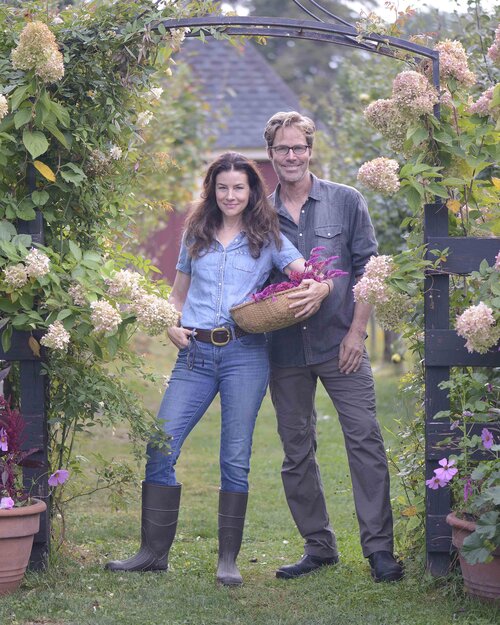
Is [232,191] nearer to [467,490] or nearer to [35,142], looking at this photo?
[35,142]

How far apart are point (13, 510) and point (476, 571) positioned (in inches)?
69.8

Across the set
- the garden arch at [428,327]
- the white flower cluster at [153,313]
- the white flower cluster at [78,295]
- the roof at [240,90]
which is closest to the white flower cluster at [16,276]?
the white flower cluster at [78,295]

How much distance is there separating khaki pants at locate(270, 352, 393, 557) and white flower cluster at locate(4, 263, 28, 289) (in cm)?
127

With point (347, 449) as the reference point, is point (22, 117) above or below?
above

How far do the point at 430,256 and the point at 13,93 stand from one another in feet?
5.86

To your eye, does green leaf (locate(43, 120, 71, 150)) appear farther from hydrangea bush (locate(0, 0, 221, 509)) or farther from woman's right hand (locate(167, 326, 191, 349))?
woman's right hand (locate(167, 326, 191, 349))

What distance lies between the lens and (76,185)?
4.25 m

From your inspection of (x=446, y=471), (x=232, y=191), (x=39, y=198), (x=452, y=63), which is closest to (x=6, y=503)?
(x=39, y=198)

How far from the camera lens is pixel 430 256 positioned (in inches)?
162

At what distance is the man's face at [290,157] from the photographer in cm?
445

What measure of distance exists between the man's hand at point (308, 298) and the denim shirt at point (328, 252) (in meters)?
0.28

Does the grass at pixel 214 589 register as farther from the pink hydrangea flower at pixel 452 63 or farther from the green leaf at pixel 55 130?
the pink hydrangea flower at pixel 452 63

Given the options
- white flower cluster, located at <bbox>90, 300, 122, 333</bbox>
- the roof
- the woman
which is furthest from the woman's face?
the roof

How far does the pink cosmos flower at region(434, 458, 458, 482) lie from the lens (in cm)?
384
